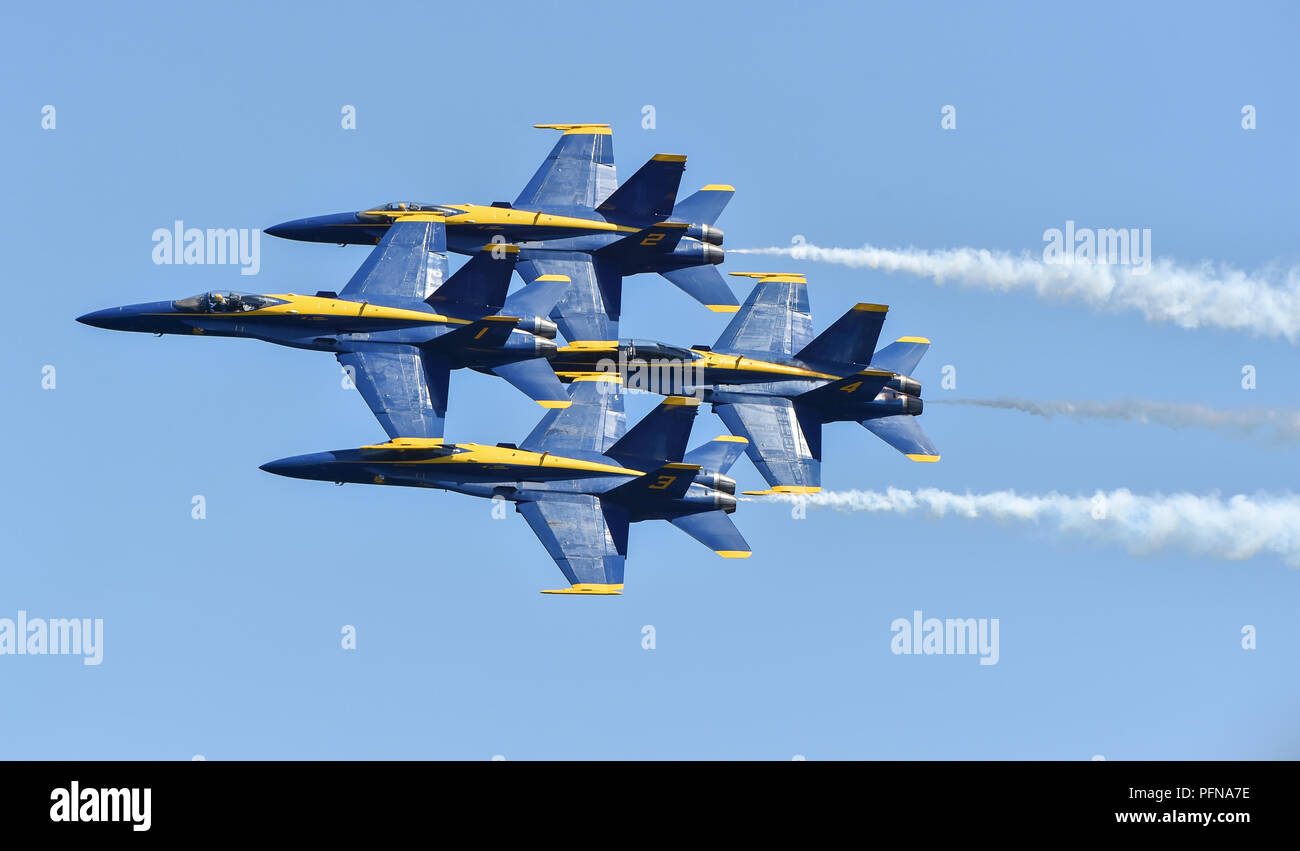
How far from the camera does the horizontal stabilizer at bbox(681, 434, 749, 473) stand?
90688mm

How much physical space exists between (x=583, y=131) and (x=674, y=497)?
17491 mm

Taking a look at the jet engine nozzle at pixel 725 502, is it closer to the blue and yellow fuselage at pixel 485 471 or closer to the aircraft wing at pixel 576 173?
the blue and yellow fuselage at pixel 485 471

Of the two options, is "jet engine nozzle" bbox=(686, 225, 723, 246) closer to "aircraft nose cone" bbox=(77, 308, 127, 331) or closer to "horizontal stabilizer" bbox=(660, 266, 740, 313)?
"horizontal stabilizer" bbox=(660, 266, 740, 313)

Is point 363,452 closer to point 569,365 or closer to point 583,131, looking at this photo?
point 569,365

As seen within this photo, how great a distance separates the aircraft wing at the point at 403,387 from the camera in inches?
3497

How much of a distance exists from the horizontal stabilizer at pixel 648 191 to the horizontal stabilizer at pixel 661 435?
1033 cm

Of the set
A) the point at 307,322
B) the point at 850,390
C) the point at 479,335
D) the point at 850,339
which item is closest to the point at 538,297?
the point at 479,335

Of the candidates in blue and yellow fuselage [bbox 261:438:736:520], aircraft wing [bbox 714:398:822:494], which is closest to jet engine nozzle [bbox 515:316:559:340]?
blue and yellow fuselage [bbox 261:438:736:520]

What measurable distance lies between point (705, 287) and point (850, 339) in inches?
240

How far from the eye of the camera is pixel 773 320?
315 feet

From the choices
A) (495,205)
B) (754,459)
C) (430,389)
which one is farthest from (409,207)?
(754,459)

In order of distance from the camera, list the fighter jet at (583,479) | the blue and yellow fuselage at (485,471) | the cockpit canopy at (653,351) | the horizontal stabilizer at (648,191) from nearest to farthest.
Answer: the fighter jet at (583,479) → the blue and yellow fuselage at (485,471) → the cockpit canopy at (653,351) → the horizontal stabilizer at (648,191)

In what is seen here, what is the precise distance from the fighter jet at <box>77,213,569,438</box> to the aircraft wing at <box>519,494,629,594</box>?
4.07m

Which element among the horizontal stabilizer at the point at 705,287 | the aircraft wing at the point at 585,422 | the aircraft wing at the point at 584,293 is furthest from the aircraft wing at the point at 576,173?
the aircraft wing at the point at 585,422
